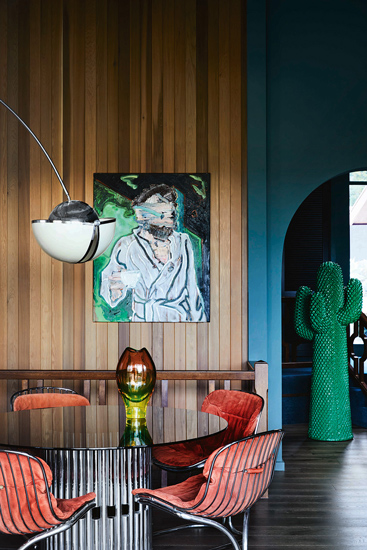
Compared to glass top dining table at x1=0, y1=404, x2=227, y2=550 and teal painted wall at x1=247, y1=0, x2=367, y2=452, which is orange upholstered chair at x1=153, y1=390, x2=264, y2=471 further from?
teal painted wall at x1=247, y1=0, x2=367, y2=452

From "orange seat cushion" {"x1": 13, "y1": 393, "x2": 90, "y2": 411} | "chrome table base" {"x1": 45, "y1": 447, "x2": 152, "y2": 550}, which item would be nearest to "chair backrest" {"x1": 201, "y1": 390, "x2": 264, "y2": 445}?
"chrome table base" {"x1": 45, "y1": 447, "x2": 152, "y2": 550}

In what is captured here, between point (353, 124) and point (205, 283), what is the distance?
5.52ft

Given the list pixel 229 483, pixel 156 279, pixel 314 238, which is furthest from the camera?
pixel 314 238

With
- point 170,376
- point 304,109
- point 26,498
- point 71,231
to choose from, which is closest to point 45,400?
point 170,376

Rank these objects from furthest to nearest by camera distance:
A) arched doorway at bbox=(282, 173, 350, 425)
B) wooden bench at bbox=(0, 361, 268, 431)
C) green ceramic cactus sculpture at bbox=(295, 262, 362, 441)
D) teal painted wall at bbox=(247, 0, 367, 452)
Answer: arched doorway at bbox=(282, 173, 350, 425), green ceramic cactus sculpture at bbox=(295, 262, 362, 441), teal painted wall at bbox=(247, 0, 367, 452), wooden bench at bbox=(0, 361, 268, 431)

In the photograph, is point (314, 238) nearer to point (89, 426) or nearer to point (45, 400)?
point (45, 400)

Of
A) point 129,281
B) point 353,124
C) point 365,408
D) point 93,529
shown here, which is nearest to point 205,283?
point 129,281

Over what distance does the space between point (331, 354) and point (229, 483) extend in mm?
3019

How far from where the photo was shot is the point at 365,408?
5.73m

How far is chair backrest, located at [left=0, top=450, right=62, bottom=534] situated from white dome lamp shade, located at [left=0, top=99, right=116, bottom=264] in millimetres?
869

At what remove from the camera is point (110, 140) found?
427cm

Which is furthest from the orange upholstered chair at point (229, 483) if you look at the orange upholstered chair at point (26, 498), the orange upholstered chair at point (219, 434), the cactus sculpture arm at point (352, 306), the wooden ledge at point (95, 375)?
the cactus sculpture arm at point (352, 306)

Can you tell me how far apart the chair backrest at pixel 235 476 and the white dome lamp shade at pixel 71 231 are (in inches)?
41.6

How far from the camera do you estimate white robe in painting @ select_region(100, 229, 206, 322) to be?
4.21 meters
